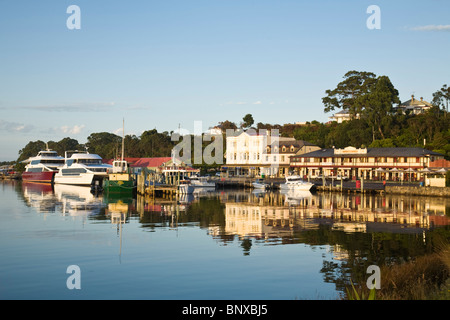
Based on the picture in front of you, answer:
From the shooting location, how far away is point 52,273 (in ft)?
73.7

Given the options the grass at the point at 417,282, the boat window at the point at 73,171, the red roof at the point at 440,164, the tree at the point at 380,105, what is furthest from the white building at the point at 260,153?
the grass at the point at 417,282

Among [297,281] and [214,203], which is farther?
[214,203]

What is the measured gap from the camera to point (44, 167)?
372ft

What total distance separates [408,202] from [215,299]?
1847 inches

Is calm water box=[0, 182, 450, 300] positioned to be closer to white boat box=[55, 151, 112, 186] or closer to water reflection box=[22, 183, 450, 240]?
water reflection box=[22, 183, 450, 240]

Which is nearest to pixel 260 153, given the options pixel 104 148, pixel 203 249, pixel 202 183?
pixel 202 183

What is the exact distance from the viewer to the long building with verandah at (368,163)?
276ft

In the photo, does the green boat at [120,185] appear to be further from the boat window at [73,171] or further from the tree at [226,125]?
the tree at [226,125]

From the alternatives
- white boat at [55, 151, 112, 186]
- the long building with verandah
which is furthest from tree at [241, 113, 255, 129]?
white boat at [55, 151, 112, 186]

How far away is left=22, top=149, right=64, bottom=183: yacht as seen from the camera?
111 m

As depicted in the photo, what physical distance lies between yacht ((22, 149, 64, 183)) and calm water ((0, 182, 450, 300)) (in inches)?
2442

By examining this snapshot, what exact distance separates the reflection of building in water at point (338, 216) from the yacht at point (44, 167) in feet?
218
